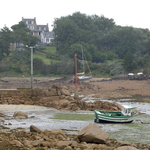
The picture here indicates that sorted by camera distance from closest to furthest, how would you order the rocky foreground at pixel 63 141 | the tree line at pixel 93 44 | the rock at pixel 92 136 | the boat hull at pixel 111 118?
the rocky foreground at pixel 63 141 → the rock at pixel 92 136 → the boat hull at pixel 111 118 → the tree line at pixel 93 44

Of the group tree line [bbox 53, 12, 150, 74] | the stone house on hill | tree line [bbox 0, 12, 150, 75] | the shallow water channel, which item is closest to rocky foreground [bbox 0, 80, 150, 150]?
the shallow water channel

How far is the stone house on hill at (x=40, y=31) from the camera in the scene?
133m

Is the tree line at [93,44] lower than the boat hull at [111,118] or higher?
higher

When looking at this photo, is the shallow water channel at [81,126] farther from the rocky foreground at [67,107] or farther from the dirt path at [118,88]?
the dirt path at [118,88]

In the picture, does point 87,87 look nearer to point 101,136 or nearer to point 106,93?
point 106,93

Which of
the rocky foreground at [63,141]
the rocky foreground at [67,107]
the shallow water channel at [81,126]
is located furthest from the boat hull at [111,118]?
the rocky foreground at [63,141]

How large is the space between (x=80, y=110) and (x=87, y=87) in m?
27.8

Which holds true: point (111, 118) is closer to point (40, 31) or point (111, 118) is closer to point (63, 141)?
point (63, 141)

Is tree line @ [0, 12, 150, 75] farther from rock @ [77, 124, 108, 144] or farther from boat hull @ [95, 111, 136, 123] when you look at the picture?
rock @ [77, 124, 108, 144]

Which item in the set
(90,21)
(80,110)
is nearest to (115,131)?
(80,110)

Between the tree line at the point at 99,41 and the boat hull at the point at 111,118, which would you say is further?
the tree line at the point at 99,41

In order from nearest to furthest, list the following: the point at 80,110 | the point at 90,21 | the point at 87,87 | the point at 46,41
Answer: the point at 80,110 < the point at 87,87 < the point at 90,21 < the point at 46,41

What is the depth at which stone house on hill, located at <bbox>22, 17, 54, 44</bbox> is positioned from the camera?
132762 millimetres

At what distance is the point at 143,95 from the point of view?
58.3 m
